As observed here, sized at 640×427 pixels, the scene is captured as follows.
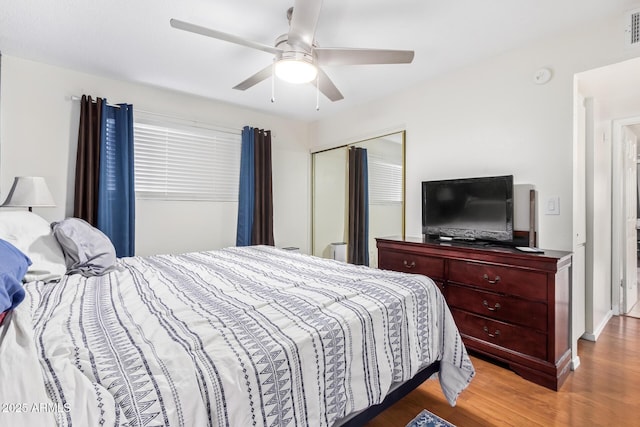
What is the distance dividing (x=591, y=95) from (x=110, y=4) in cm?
372

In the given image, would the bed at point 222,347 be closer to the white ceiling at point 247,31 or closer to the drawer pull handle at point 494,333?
the drawer pull handle at point 494,333

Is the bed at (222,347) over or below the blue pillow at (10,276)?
below

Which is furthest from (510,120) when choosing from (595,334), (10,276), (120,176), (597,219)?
(120,176)

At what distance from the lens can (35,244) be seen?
5.58 feet

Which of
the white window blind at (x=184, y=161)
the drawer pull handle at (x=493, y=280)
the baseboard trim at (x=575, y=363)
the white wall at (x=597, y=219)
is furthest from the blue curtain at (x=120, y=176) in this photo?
the white wall at (x=597, y=219)

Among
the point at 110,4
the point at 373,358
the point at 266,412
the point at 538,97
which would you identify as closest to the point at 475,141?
the point at 538,97

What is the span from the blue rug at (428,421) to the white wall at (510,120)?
61.5 inches

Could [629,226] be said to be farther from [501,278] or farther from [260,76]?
[260,76]

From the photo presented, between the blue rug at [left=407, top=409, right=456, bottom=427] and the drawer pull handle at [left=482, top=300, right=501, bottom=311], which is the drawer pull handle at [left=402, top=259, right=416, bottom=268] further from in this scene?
the blue rug at [left=407, top=409, right=456, bottom=427]

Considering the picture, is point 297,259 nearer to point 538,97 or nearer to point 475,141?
point 475,141

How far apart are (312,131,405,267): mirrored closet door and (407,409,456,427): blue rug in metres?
1.92

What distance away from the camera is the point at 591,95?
8.43ft

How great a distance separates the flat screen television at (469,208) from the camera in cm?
235

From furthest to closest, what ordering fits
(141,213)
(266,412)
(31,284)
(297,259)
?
(141,213), (297,259), (31,284), (266,412)
